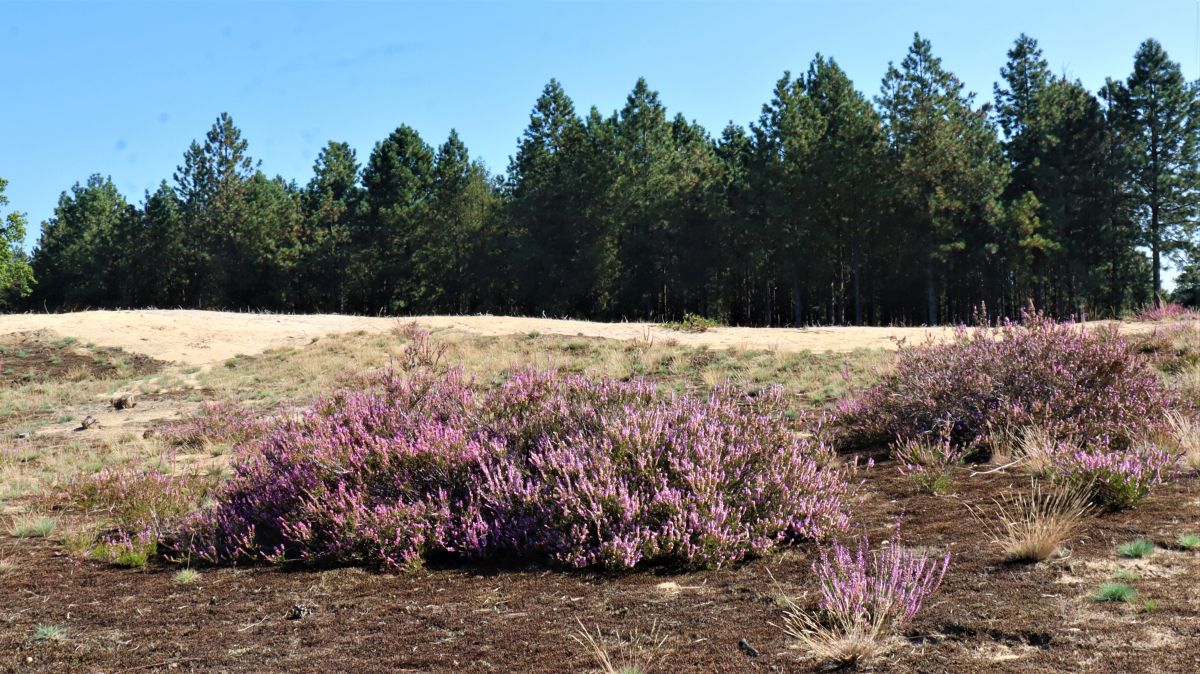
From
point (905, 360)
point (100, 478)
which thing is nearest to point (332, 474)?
point (100, 478)

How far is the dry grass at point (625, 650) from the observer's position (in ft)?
11.4

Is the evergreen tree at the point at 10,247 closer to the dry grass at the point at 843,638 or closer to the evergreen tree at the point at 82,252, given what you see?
the evergreen tree at the point at 82,252

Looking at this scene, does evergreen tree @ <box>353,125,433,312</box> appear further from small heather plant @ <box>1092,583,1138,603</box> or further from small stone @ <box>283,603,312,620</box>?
small heather plant @ <box>1092,583,1138,603</box>

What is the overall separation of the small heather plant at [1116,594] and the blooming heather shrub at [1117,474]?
63.6 inches

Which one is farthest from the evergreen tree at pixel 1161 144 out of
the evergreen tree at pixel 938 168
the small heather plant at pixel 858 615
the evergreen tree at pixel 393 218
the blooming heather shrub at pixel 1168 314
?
the small heather plant at pixel 858 615

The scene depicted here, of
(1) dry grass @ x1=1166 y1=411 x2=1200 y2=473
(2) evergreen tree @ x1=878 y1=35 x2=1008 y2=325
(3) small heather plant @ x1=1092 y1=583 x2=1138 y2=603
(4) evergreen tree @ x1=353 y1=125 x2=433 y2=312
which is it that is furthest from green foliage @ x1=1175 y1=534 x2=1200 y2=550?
(4) evergreen tree @ x1=353 y1=125 x2=433 y2=312

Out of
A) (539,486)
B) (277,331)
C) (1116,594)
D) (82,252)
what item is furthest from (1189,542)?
(82,252)

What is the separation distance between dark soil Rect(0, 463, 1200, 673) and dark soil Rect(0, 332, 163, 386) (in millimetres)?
15261

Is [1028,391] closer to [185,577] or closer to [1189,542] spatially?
[1189,542]

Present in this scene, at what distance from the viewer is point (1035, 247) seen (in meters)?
40.5

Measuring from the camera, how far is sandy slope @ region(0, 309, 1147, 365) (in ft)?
65.0

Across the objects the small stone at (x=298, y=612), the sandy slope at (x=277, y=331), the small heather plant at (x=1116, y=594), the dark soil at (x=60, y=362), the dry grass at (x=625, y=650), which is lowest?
the small stone at (x=298, y=612)

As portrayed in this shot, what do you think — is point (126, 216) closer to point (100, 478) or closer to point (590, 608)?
point (100, 478)

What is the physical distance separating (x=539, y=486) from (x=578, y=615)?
1.20 meters
